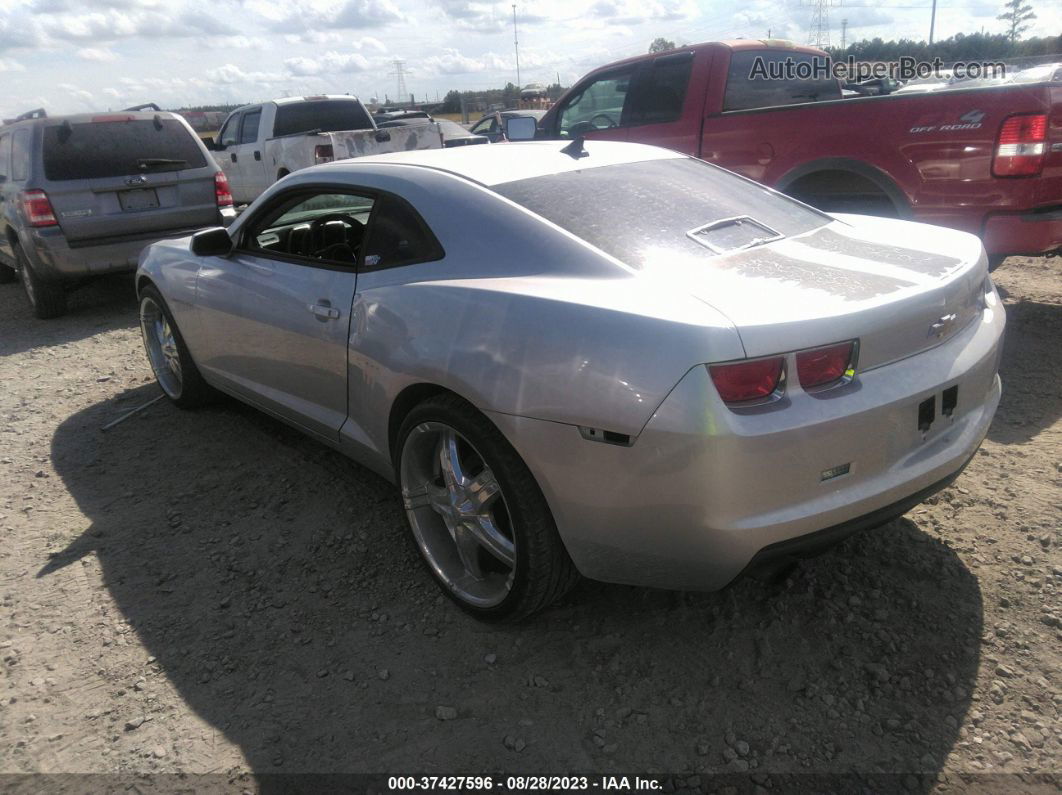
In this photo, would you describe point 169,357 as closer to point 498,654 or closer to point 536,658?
point 498,654

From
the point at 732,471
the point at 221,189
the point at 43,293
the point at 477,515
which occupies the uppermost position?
the point at 221,189

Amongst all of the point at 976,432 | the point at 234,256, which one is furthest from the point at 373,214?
the point at 976,432

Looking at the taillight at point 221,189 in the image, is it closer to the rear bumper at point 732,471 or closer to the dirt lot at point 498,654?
the dirt lot at point 498,654

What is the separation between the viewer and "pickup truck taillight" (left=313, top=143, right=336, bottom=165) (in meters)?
10.6

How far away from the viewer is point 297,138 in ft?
36.3

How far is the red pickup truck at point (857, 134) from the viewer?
460 cm

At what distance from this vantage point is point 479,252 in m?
2.71

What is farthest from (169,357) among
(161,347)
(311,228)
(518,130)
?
(518,130)

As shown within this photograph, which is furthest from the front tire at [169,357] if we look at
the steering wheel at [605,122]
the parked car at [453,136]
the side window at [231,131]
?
the side window at [231,131]

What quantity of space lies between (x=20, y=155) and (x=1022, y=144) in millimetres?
8126

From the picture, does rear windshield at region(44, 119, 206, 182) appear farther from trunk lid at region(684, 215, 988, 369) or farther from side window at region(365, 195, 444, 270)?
trunk lid at region(684, 215, 988, 369)

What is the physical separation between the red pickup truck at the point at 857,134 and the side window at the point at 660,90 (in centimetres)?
1

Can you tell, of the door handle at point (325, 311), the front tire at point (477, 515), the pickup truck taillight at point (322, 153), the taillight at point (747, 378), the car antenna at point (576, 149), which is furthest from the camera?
the pickup truck taillight at point (322, 153)

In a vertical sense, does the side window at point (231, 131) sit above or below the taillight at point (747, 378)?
above
